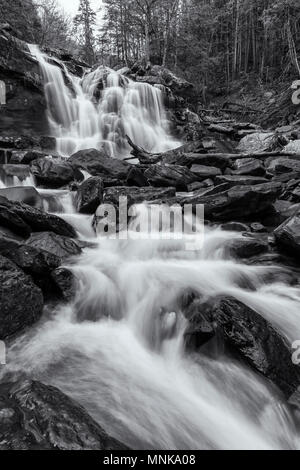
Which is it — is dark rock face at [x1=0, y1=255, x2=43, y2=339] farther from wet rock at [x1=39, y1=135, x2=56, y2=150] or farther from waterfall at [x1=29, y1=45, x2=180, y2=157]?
waterfall at [x1=29, y1=45, x2=180, y2=157]

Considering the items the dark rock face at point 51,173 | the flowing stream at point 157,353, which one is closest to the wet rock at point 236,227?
the flowing stream at point 157,353

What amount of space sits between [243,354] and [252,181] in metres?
5.74

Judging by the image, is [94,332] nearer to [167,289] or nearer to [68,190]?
[167,289]

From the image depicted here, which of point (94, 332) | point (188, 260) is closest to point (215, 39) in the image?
point (188, 260)

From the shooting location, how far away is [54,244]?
527 cm

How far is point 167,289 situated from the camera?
4547 mm

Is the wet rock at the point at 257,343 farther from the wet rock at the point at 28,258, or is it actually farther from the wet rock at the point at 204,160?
the wet rock at the point at 204,160

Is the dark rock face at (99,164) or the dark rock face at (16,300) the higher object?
the dark rock face at (99,164)

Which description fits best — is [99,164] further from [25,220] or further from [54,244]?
[54,244]

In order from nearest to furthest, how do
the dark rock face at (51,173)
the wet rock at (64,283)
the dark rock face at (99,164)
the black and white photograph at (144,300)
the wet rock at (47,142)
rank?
the black and white photograph at (144,300), the wet rock at (64,283), the dark rock face at (51,173), the dark rock face at (99,164), the wet rock at (47,142)

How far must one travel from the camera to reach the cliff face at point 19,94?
1320 cm

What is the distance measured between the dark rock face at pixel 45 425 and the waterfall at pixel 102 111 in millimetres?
11174

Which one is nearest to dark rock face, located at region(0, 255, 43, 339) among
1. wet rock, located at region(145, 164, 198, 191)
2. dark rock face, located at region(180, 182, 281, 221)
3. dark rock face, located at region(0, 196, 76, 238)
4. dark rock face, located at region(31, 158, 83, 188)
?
dark rock face, located at region(0, 196, 76, 238)

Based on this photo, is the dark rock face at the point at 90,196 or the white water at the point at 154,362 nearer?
the white water at the point at 154,362
